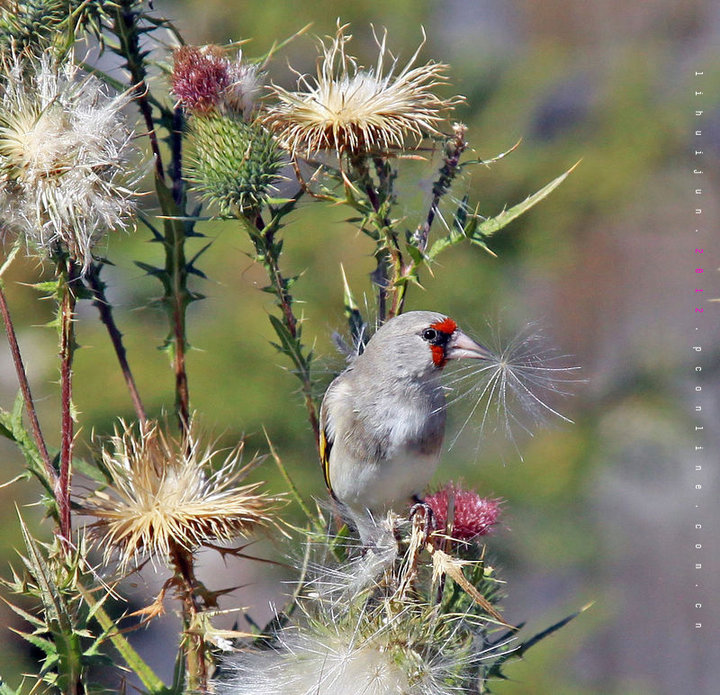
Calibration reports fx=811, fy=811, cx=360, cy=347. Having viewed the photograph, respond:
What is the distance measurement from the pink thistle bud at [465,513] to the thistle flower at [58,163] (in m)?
0.87

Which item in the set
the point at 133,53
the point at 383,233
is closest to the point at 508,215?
the point at 383,233

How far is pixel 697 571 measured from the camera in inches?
217

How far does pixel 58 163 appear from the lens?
4.89ft

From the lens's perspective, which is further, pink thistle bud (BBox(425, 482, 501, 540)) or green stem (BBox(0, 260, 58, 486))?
pink thistle bud (BBox(425, 482, 501, 540))

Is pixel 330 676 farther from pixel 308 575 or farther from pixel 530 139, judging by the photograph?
pixel 530 139

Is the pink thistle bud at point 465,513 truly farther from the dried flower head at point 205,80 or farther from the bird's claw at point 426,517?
the dried flower head at point 205,80

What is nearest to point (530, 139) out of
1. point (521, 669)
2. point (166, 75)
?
point (521, 669)

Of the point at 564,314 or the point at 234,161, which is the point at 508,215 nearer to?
the point at 234,161

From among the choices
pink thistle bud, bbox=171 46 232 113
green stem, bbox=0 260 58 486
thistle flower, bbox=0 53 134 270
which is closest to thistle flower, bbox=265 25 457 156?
pink thistle bud, bbox=171 46 232 113

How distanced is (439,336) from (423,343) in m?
0.05

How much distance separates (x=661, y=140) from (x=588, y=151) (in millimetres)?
583

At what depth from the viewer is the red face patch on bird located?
1777mm

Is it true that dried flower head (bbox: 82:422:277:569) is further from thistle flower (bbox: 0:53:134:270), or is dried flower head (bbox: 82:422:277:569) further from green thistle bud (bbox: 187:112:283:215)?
green thistle bud (bbox: 187:112:283:215)

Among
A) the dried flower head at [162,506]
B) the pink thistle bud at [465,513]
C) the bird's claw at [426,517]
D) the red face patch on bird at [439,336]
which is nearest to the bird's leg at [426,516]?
the bird's claw at [426,517]
